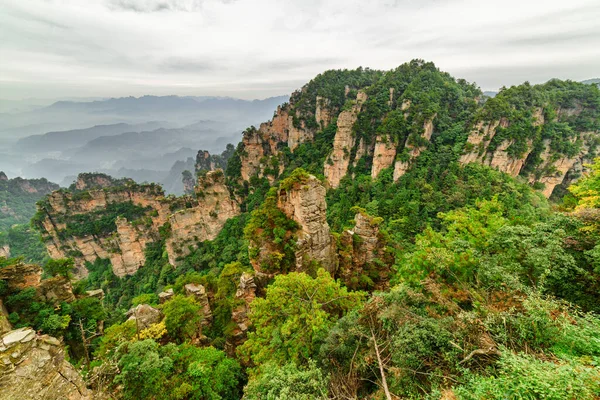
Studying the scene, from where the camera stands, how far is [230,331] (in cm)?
1773

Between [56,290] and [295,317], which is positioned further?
[56,290]

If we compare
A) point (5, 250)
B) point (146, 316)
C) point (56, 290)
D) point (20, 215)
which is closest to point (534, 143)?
point (146, 316)

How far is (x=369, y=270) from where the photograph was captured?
21.1 m

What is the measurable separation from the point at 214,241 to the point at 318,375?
135 ft

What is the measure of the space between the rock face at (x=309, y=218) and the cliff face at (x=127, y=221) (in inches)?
1201

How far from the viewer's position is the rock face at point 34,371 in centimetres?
659

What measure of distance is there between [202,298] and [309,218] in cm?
1032

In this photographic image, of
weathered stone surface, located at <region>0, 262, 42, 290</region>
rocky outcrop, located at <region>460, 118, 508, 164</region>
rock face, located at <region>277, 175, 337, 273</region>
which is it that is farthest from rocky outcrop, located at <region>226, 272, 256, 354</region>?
rocky outcrop, located at <region>460, 118, 508, 164</region>

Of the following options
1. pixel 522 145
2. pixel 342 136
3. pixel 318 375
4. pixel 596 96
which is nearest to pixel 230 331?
pixel 318 375

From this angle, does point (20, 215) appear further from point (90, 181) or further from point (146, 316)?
point (146, 316)

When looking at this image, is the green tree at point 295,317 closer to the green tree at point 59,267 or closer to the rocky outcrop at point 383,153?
the green tree at point 59,267

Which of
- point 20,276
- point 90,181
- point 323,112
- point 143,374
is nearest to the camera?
point 143,374

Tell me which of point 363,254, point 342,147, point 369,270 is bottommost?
point 369,270

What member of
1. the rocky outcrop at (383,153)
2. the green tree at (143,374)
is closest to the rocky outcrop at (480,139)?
the rocky outcrop at (383,153)
